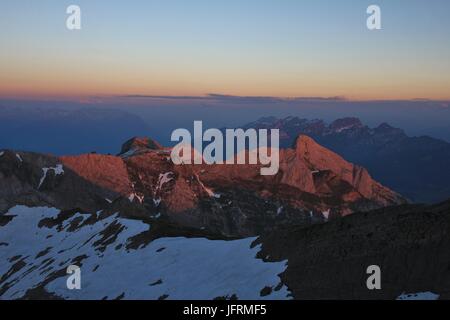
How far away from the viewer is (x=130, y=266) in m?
62.3

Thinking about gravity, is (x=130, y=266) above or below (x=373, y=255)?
below

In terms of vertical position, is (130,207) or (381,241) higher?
(381,241)

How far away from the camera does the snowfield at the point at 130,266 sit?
4741 centimetres

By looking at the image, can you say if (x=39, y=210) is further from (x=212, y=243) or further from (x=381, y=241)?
(x=381, y=241)

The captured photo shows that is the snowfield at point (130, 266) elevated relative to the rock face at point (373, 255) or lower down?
lower down

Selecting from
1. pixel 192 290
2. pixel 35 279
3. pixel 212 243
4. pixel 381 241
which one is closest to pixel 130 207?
pixel 35 279

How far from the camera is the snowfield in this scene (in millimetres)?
47406

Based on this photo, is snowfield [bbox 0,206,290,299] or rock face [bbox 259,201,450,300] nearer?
rock face [bbox 259,201,450,300]

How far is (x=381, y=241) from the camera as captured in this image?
43531 mm

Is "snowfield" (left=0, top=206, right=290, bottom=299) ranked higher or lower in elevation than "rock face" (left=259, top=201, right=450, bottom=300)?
lower

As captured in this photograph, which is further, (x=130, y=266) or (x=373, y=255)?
(x=130, y=266)
